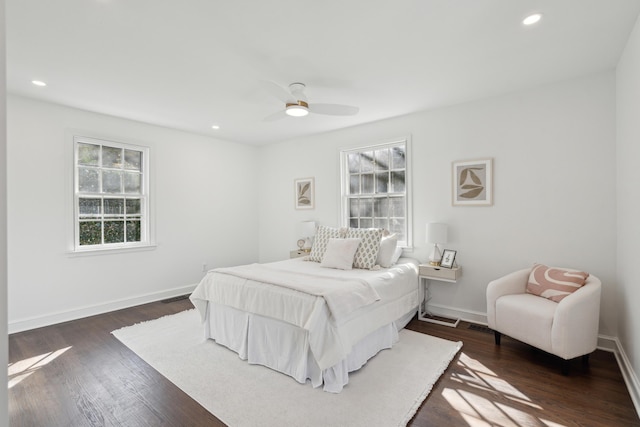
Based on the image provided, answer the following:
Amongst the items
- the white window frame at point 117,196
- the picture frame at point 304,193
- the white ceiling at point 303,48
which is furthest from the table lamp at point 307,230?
the white window frame at point 117,196

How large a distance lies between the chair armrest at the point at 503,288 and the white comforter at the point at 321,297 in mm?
830

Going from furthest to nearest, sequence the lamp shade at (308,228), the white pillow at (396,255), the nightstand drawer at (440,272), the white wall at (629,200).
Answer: the lamp shade at (308,228)
the white pillow at (396,255)
the nightstand drawer at (440,272)
the white wall at (629,200)

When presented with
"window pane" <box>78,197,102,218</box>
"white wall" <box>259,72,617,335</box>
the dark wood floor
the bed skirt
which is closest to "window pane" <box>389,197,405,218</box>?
"white wall" <box>259,72,617,335</box>

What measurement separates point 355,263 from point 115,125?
3.82 meters

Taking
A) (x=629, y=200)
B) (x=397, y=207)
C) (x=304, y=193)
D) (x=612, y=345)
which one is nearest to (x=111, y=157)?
(x=304, y=193)

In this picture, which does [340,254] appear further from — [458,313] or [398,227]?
[458,313]

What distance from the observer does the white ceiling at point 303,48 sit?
211cm

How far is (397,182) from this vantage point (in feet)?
14.8

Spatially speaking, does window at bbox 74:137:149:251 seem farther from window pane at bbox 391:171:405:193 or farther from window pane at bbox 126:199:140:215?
window pane at bbox 391:171:405:193

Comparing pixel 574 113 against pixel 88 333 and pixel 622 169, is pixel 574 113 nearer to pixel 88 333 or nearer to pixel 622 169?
pixel 622 169

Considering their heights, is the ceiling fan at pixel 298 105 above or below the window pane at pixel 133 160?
above

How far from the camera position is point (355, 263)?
12.3ft

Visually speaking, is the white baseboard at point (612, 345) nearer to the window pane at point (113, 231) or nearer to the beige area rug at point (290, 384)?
the beige area rug at point (290, 384)

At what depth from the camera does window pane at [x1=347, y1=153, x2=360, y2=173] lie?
16.1ft
